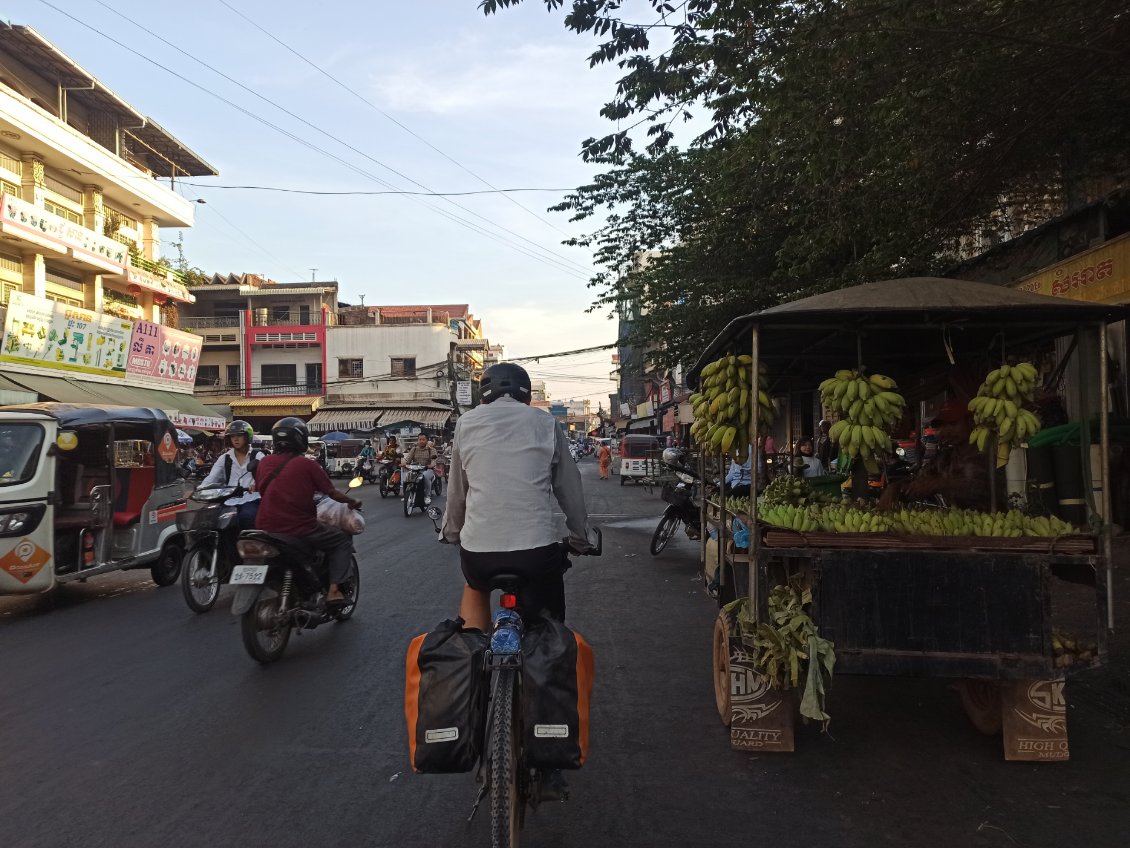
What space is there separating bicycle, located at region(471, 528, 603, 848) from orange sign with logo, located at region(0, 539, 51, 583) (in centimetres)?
587

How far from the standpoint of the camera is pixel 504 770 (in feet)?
8.38

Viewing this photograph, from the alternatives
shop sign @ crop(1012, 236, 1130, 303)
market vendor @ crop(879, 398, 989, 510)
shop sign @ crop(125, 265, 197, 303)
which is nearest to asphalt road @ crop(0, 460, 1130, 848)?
market vendor @ crop(879, 398, 989, 510)

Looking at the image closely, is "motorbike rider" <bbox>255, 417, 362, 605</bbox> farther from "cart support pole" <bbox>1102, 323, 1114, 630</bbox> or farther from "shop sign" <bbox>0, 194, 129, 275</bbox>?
"shop sign" <bbox>0, 194, 129, 275</bbox>

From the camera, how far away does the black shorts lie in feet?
10.1

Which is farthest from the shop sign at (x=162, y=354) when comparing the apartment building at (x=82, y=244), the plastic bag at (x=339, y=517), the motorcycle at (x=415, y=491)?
the plastic bag at (x=339, y=517)

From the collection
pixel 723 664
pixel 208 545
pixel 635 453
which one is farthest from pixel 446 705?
pixel 635 453

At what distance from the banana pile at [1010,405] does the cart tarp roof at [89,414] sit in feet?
25.4

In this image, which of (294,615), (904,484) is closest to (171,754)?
(294,615)

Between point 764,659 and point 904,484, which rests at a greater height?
point 904,484

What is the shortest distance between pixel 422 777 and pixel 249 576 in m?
2.21

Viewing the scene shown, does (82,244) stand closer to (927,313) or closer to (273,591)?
(273,591)

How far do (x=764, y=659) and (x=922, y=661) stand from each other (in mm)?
714

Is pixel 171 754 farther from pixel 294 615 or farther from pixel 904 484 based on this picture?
pixel 904 484

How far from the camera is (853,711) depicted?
4531mm
